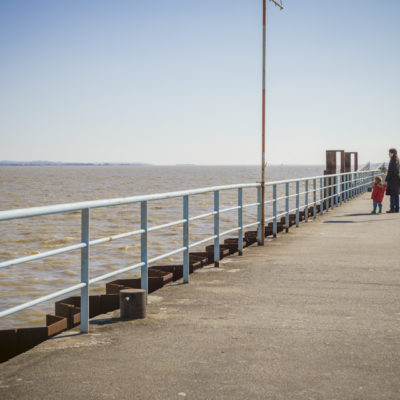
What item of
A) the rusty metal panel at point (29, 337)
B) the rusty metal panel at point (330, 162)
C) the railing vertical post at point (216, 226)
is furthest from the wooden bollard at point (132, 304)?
the rusty metal panel at point (330, 162)

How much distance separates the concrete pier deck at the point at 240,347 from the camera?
4.09 meters

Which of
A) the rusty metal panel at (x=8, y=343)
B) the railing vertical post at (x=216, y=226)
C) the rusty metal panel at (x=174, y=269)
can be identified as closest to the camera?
the rusty metal panel at (x=8, y=343)

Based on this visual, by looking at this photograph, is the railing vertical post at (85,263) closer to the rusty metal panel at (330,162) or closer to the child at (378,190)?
the child at (378,190)

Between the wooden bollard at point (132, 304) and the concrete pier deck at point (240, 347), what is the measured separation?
116mm

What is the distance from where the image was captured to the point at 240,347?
198 inches

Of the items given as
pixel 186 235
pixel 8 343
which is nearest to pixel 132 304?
pixel 8 343

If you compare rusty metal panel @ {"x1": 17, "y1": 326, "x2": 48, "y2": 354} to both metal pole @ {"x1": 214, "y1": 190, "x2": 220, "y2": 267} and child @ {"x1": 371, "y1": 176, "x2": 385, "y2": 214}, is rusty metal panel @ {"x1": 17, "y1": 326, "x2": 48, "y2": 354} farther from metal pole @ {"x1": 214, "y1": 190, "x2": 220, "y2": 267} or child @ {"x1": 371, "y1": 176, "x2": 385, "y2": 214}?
child @ {"x1": 371, "y1": 176, "x2": 385, "y2": 214}

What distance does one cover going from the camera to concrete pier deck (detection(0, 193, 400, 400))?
4094 mm

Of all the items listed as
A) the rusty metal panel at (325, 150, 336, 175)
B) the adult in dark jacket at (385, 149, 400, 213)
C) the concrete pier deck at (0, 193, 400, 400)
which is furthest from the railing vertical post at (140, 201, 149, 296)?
the rusty metal panel at (325, 150, 336, 175)

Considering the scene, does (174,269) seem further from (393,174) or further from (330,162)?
(330,162)

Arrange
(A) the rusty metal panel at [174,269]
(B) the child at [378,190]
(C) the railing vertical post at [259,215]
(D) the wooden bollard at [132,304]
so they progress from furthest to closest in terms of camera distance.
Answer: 1. (B) the child at [378,190]
2. (C) the railing vertical post at [259,215]
3. (A) the rusty metal panel at [174,269]
4. (D) the wooden bollard at [132,304]

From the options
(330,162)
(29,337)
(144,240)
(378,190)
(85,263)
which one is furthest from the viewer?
(330,162)

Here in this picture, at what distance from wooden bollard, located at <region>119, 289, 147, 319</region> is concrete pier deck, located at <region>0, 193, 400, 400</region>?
116 mm

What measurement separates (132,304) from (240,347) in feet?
4.40
